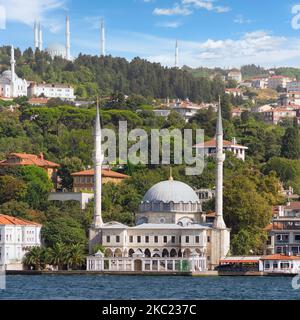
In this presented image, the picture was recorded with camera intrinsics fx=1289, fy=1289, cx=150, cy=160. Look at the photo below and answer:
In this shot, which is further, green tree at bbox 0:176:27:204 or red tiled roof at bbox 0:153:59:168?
red tiled roof at bbox 0:153:59:168

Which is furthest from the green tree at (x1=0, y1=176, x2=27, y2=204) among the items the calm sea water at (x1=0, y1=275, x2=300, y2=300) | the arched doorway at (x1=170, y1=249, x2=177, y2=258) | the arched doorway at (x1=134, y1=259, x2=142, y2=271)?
the calm sea water at (x1=0, y1=275, x2=300, y2=300)

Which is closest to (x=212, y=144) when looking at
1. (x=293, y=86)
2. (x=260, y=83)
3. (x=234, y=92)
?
(x=234, y=92)

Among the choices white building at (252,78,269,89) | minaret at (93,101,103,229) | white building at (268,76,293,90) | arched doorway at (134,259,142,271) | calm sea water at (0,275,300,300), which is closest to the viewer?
calm sea water at (0,275,300,300)

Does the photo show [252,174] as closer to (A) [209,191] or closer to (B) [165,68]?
(A) [209,191]

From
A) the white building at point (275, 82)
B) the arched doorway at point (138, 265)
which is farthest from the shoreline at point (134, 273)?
the white building at point (275, 82)

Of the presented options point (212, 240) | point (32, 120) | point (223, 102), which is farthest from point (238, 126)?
point (212, 240)

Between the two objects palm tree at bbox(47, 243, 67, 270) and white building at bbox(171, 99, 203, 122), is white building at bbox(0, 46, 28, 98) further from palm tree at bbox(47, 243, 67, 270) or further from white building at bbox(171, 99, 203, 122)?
palm tree at bbox(47, 243, 67, 270)

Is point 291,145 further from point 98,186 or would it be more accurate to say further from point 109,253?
point 109,253
